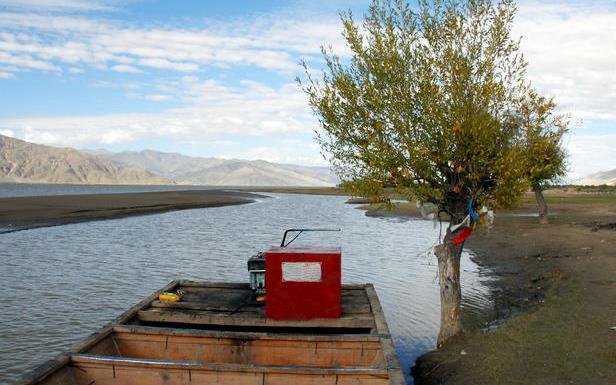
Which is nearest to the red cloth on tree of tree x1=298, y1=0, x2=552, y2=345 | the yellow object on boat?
tree x1=298, y1=0, x2=552, y2=345

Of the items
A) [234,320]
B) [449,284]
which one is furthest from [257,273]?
[449,284]

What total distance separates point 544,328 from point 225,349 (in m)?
9.41

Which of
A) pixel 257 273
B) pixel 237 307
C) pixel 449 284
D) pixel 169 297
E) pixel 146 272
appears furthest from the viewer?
pixel 146 272

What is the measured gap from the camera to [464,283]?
23.8 meters

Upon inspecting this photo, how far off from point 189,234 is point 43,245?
11884mm

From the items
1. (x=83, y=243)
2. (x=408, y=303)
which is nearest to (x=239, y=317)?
(x=408, y=303)

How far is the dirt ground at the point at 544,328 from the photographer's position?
1159 cm

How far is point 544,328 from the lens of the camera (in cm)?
1455

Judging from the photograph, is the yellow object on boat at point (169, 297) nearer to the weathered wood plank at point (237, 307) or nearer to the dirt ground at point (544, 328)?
the weathered wood plank at point (237, 307)

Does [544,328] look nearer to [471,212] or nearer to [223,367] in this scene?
[471,212]

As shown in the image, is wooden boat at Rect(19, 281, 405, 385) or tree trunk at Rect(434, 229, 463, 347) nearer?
wooden boat at Rect(19, 281, 405, 385)

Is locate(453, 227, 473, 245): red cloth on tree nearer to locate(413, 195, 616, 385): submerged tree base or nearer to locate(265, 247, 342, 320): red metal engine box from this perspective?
locate(413, 195, 616, 385): submerged tree base

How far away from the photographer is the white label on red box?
1226cm

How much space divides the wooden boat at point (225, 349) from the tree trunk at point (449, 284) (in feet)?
7.14
